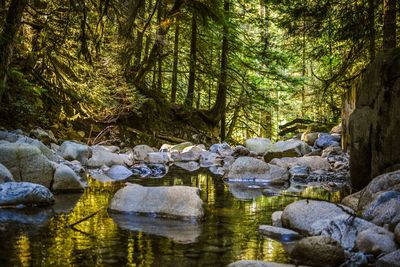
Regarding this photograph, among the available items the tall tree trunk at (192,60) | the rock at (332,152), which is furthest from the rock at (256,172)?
the tall tree trunk at (192,60)

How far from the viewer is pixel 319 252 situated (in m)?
3.85

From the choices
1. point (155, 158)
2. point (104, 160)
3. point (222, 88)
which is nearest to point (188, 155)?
point (155, 158)

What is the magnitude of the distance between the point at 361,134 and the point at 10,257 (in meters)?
5.64

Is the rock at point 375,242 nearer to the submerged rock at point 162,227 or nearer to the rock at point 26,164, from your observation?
the submerged rock at point 162,227

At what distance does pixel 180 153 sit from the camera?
14.6 metres

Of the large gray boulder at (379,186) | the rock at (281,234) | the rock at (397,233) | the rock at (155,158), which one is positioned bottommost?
the rock at (281,234)

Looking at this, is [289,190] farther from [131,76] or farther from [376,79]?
[131,76]

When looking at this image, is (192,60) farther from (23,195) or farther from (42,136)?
(23,195)

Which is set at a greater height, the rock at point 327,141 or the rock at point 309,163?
the rock at point 327,141

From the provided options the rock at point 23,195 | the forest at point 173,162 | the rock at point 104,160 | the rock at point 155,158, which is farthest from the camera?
the rock at point 155,158

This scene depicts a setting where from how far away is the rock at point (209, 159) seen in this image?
45.8 feet

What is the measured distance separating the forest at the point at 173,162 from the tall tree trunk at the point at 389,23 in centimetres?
2

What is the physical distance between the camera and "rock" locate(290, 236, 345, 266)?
12.5ft

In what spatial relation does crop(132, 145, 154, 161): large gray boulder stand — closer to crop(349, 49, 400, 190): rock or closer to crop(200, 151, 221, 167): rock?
crop(200, 151, 221, 167): rock
